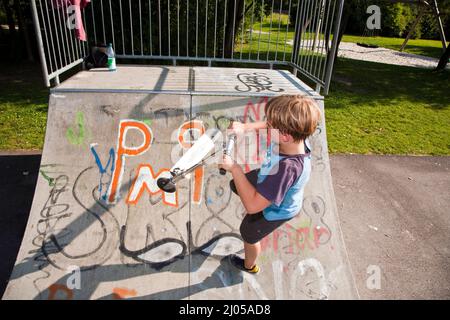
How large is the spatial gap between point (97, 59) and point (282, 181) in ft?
14.9

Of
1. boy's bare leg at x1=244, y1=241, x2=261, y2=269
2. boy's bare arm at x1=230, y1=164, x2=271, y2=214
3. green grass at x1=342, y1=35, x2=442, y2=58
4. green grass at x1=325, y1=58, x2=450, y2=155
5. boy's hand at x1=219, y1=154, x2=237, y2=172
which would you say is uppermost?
boy's hand at x1=219, y1=154, x2=237, y2=172

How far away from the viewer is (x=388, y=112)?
9586 mm

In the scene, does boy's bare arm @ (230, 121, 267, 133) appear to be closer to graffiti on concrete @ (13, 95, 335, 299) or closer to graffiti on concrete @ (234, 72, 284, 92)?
graffiti on concrete @ (13, 95, 335, 299)

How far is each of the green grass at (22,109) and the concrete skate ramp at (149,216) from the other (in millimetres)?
3106

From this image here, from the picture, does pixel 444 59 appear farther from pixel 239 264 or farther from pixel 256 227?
pixel 256 227

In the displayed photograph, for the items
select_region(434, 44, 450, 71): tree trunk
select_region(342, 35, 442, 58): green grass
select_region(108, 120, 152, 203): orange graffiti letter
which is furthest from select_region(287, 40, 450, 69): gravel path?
select_region(108, 120, 152, 203): orange graffiti letter

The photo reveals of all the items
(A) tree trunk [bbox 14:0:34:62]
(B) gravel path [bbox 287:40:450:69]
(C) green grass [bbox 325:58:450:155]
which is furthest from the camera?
(B) gravel path [bbox 287:40:450:69]

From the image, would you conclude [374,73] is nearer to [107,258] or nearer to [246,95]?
[246,95]

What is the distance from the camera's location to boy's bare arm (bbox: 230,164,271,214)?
7.47ft

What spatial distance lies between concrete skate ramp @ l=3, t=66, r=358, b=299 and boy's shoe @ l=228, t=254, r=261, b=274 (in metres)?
0.06

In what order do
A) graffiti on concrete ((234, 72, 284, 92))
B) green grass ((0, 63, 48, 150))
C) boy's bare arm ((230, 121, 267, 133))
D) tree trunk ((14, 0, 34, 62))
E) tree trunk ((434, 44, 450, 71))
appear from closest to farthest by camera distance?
boy's bare arm ((230, 121, 267, 133))
graffiti on concrete ((234, 72, 284, 92))
green grass ((0, 63, 48, 150))
tree trunk ((14, 0, 34, 62))
tree trunk ((434, 44, 450, 71))

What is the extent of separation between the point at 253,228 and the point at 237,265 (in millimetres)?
740

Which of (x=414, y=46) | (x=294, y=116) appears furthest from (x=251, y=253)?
(x=414, y=46)

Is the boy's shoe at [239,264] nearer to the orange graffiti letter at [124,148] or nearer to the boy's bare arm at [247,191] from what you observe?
the boy's bare arm at [247,191]
